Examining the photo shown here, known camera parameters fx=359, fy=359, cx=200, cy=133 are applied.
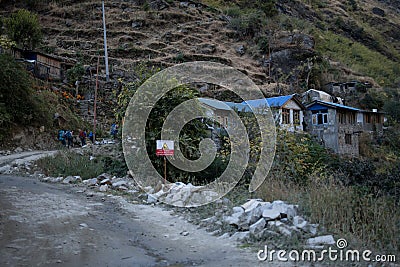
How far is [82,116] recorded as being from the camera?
23.2m

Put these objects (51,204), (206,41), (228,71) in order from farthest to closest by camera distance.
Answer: (206,41) < (228,71) < (51,204)

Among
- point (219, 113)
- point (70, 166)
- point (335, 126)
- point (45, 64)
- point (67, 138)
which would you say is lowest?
point (70, 166)

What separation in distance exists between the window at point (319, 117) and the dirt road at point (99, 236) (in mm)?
22176

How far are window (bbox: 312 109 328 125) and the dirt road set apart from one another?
2218 centimetres

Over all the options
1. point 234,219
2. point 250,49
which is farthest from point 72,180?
point 250,49

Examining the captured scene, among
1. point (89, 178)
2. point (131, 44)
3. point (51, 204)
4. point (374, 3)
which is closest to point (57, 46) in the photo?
point (131, 44)

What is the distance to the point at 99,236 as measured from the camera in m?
5.31

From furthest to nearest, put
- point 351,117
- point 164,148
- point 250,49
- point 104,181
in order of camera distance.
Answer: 1. point 250,49
2. point 351,117
3. point 104,181
4. point 164,148

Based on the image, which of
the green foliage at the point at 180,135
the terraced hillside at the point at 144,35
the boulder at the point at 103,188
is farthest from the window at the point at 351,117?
the boulder at the point at 103,188

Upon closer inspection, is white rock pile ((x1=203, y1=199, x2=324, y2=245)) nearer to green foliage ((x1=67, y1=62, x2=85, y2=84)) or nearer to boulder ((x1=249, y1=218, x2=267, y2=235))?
boulder ((x1=249, y1=218, x2=267, y2=235))

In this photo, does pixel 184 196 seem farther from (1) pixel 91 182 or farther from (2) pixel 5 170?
(2) pixel 5 170

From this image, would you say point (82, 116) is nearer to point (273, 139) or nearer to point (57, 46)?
point (273, 139)

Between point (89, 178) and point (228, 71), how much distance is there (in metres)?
24.6

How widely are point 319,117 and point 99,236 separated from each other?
967 inches
